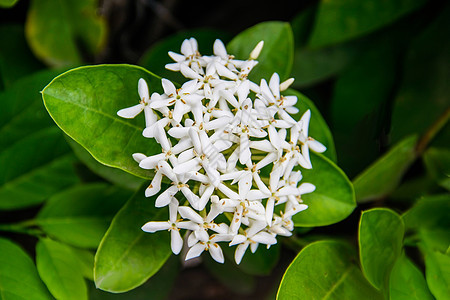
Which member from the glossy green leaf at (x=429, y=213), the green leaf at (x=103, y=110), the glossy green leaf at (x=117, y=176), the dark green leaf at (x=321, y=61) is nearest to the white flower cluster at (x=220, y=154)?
the green leaf at (x=103, y=110)

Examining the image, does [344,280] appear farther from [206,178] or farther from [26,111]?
[26,111]

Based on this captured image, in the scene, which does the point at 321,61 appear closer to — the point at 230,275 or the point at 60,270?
the point at 230,275

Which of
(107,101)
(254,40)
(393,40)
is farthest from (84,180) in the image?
(393,40)

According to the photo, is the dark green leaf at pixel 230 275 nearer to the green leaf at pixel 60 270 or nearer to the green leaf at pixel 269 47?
the green leaf at pixel 60 270

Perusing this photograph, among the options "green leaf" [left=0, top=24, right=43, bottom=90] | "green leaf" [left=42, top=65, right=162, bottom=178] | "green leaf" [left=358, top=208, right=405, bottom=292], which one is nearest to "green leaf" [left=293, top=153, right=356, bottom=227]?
"green leaf" [left=358, top=208, right=405, bottom=292]

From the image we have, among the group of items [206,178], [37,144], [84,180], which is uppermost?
[206,178]

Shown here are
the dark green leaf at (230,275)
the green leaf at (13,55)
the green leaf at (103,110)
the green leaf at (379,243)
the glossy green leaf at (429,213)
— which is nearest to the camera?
the green leaf at (103,110)
